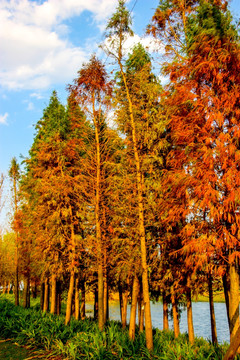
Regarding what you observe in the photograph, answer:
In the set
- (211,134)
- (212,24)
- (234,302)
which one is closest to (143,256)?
(234,302)

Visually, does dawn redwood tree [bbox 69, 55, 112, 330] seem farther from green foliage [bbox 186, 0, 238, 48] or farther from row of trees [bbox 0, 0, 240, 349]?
green foliage [bbox 186, 0, 238, 48]

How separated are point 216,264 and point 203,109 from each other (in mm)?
5074

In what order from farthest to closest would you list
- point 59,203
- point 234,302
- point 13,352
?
point 59,203
point 13,352
point 234,302

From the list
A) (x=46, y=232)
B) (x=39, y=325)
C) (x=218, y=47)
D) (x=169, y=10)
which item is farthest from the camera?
(x=46, y=232)

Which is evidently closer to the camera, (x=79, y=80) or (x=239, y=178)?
(x=239, y=178)

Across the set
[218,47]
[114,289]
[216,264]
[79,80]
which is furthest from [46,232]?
[218,47]

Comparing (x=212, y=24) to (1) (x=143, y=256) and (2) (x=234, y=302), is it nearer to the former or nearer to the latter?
(1) (x=143, y=256)

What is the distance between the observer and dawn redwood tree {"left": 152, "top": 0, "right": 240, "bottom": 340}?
760 centimetres

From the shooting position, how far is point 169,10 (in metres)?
11.1

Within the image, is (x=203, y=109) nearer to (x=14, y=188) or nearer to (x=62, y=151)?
(x=62, y=151)

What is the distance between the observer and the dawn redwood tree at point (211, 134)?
24.9ft

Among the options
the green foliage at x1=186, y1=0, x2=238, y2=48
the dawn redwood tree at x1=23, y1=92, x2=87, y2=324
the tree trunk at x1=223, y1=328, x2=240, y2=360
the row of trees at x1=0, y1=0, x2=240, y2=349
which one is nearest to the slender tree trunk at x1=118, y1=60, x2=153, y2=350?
the row of trees at x1=0, y1=0, x2=240, y2=349

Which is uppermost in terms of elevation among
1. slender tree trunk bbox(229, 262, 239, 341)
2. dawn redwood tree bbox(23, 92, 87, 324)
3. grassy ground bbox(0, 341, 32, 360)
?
dawn redwood tree bbox(23, 92, 87, 324)

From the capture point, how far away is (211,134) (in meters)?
8.51
